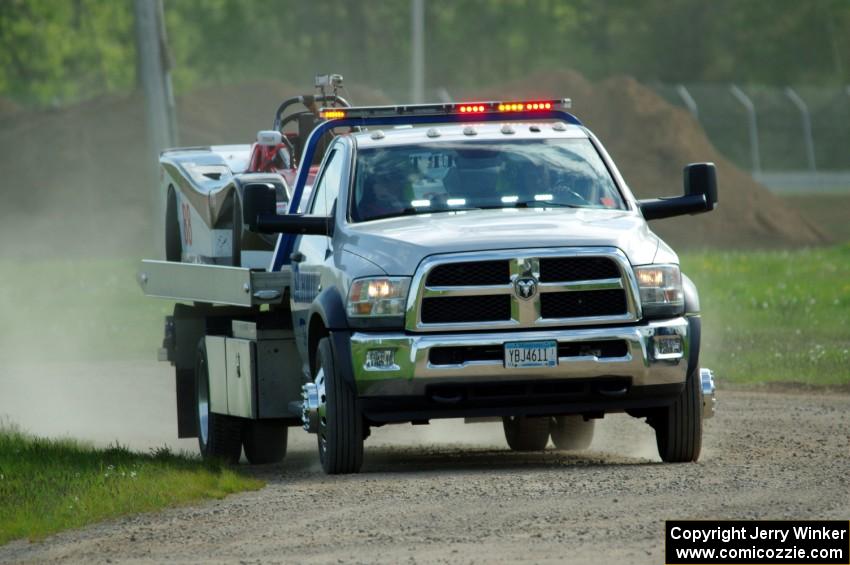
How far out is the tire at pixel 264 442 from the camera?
14.1 meters

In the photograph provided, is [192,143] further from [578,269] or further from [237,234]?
[578,269]

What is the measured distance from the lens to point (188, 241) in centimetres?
1535

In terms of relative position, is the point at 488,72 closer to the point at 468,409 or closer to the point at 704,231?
the point at 704,231

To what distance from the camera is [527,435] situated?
47.4ft

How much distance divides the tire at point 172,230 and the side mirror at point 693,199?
4.97 meters

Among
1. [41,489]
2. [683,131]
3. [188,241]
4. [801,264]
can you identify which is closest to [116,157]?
[683,131]

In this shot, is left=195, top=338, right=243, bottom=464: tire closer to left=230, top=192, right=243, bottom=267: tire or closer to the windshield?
left=230, top=192, right=243, bottom=267: tire

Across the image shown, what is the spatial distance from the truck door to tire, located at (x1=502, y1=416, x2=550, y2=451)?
2384mm

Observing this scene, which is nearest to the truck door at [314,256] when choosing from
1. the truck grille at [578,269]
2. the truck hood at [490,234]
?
the truck hood at [490,234]

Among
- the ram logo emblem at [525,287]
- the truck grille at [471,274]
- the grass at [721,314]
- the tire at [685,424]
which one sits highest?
the truck grille at [471,274]

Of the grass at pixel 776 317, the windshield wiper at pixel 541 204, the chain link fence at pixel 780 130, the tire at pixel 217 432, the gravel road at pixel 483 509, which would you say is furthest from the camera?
the chain link fence at pixel 780 130

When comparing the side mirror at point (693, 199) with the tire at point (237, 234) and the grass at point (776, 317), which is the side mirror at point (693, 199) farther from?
the grass at point (776, 317)

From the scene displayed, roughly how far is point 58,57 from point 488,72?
22.6m

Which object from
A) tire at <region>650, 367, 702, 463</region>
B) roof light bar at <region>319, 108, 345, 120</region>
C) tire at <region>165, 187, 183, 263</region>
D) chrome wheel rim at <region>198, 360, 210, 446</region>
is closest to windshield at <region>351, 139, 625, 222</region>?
roof light bar at <region>319, 108, 345, 120</region>
